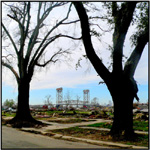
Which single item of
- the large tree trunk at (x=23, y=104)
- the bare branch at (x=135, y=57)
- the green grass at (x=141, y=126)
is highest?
the bare branch at (x=135, y=57)

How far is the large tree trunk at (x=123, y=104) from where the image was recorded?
30.0 feet

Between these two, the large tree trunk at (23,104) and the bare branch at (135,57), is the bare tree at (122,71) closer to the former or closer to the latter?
the bare branch at (135,57)

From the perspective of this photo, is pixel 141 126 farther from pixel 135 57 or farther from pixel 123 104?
pixel 135 57

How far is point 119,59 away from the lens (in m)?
9.47

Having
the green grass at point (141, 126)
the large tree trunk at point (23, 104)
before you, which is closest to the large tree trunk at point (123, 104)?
the green grass at point (141, 126)

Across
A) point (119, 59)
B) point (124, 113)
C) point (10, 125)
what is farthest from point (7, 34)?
point (124, 113)

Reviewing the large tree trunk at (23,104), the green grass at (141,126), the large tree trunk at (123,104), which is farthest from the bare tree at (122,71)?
the large tree trunk at (23,104)

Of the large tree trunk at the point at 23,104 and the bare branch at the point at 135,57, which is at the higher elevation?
the bare branch at the point at 135,57

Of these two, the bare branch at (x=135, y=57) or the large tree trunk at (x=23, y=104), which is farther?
the large tree trunk at (x=23, y=104)

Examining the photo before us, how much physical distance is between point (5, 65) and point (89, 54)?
9.73 meters

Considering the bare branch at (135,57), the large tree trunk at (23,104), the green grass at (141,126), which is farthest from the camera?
the large tree trunk at (23,104)

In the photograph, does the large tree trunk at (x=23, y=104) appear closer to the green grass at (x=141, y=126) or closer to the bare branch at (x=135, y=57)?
the green grass at (x=141, y=126)

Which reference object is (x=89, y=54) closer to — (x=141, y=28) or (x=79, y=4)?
(x=79, y=4)

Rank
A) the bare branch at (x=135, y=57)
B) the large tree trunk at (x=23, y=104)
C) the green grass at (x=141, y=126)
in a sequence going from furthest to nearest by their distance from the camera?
the large tree trunk at (x=23, y=104), the green grass at (x=141, y=126), the bare branch at (x=135, y=57)
